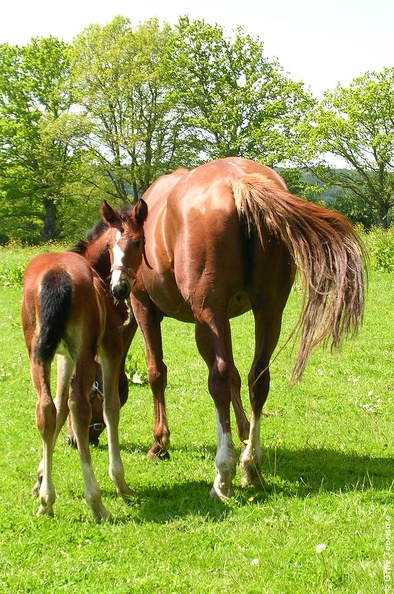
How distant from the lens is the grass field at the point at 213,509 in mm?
3543

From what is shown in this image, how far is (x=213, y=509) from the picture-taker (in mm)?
4613

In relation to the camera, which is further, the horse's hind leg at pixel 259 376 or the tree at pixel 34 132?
the tree at pixel 34 132

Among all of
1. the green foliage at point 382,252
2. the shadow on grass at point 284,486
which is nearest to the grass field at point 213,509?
the shadow on grass at point 284,486

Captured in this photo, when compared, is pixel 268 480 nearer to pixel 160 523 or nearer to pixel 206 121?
pixel 160 523

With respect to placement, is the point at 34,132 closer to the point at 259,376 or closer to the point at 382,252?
the point at 382,252

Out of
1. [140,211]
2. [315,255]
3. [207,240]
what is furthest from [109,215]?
[315,255]

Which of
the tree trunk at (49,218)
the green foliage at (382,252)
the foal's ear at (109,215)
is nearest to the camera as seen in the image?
the foal's ear at (109,215)

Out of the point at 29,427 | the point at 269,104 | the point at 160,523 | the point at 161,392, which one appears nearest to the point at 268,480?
the point at 160,523

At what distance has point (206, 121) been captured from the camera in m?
49.4

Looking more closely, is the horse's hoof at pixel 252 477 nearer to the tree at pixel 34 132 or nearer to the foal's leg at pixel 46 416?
the foal's leg at pixel 46 416

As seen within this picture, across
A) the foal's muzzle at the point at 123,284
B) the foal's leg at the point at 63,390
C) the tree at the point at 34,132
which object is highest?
the tree at the point at 34,132

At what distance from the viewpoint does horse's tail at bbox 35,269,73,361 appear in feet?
14.3

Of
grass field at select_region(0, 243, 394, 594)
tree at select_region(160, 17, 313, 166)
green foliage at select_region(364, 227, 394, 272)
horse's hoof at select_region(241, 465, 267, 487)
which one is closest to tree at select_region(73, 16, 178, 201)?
tree at select_region(160, 17, 313, 166)

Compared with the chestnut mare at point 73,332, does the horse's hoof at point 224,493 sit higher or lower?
lower
